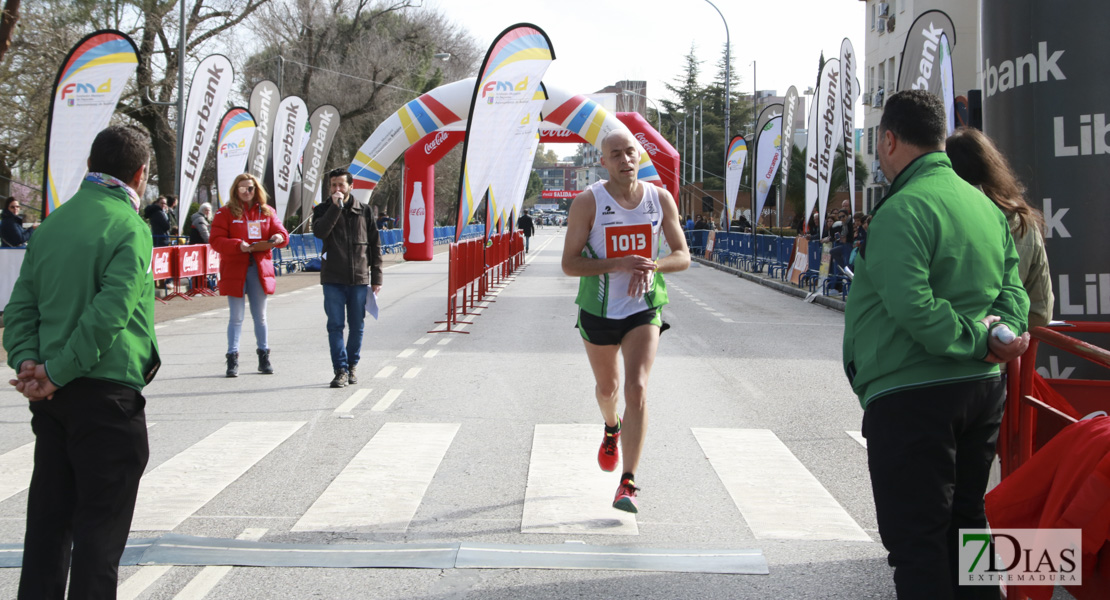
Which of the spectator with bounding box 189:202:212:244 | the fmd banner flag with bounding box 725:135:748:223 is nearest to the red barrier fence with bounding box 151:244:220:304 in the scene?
the spectator with bounding box 189:202:212:244

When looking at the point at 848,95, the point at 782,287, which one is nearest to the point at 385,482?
the point at 848,95

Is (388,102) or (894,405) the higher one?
(388,102)

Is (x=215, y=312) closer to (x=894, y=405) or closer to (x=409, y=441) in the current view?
(x=409, y=441)

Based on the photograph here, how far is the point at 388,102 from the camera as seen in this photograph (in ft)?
157

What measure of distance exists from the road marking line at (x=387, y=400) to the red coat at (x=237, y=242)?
1634 millimetres

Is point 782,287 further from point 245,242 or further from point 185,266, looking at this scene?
point 245,242

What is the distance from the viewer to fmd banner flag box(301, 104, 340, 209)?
29.7 meters

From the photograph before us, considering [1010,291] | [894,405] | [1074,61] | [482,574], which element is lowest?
[482,574]

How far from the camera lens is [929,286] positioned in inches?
118

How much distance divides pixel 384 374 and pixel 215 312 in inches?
307

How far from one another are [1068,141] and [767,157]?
23.4 meters

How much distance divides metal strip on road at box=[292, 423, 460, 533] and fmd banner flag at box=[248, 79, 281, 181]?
64.1 ft

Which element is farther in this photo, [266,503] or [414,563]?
[266,503]

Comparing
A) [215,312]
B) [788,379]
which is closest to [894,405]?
[788,379]
